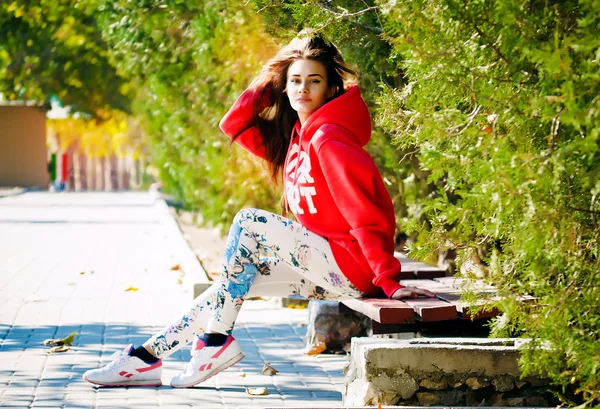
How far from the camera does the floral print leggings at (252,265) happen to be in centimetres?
473

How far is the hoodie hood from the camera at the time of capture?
4.91 metres

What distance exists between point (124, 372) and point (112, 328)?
2076 mm

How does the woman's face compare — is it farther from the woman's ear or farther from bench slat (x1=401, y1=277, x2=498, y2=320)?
bench slat (x1=401, y1=277, x2=498, y2=320)

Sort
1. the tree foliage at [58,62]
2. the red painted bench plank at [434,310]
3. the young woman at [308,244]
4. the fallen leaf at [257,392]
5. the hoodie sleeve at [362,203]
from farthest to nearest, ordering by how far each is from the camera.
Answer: the tree foliage at [58,62] → the fallen leaf at [257,392] → the young woman at [308,244] → the hoodie sleeve at [362,203] → the red painted bench plank at [434,310]

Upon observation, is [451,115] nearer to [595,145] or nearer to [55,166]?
[595,145]

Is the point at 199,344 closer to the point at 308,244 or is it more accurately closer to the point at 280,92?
the point at 308,244

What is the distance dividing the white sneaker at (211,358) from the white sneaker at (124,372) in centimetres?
26

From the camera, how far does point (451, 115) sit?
12.0 feet

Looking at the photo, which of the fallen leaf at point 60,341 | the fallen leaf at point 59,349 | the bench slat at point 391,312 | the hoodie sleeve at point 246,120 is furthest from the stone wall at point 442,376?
the fallen leaf at point 60,341

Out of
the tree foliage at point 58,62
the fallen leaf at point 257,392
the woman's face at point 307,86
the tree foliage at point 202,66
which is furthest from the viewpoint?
the tree foliage at point 58,62

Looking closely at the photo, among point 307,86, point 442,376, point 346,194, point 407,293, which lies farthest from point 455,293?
point 307,86

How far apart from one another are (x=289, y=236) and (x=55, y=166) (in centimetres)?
4283

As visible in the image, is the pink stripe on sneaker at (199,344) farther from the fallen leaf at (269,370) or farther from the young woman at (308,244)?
the fallen leaf at (269,370)

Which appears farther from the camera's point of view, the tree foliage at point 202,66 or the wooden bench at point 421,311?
the tree foliage at point 202,66
